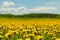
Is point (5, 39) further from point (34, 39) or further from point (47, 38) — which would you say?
point (47, 38)

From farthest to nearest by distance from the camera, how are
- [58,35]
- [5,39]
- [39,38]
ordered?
[58,35], [5,39], [39,38]

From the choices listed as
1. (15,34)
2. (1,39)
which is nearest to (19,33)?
(15,34)

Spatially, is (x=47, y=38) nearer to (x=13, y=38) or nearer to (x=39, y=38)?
(x=13, y=38)

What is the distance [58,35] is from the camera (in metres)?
7.70

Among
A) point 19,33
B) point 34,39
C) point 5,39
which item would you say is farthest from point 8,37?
point 19,33

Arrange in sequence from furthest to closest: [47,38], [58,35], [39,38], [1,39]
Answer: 1. [58,35]
2. [47,38]
3. [1,39]
4. [39,38]

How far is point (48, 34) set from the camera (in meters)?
6.57

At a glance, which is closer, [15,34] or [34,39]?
[34,39]

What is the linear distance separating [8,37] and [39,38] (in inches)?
41.5

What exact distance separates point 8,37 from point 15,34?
0.72 meters

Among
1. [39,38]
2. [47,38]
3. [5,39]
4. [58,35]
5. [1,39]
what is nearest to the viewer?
[39,38]

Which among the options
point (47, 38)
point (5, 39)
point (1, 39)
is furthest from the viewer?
point (47, 38)

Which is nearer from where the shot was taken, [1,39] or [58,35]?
[1,39]

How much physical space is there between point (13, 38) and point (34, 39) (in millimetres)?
630
